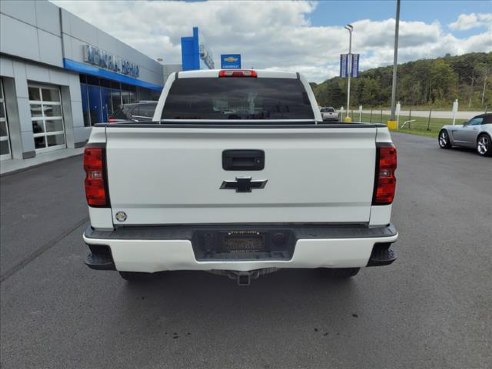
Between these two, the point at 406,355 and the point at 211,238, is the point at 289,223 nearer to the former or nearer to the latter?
the point at 211,238

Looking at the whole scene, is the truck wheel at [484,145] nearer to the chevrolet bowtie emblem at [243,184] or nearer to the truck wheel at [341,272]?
the truck wheel at [341,272]

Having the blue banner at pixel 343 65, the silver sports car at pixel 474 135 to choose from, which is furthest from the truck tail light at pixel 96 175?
the blue banner at pixel 343 65

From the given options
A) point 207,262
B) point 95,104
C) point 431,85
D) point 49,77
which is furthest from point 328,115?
point 431,85

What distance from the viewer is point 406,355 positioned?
273 cm

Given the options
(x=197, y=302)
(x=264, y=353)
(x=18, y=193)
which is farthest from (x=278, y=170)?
(x=18, y=193)

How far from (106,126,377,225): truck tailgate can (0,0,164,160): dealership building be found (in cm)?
1271

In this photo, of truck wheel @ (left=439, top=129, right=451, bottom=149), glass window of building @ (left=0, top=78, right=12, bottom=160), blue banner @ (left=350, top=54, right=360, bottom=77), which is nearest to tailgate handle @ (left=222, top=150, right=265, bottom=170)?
glass window of building @ (left=0, top=78, right=12, bottom=160)

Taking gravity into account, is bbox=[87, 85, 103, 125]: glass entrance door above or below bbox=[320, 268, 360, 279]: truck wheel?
above

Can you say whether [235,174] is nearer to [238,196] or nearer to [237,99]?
[238,196]

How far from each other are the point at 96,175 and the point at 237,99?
2080 millimetres

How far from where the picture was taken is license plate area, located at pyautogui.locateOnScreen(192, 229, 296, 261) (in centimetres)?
278

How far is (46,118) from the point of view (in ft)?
52.3

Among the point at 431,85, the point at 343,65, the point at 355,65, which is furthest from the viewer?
the point at 431,85

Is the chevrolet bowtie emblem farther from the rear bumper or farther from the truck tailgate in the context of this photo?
the rear bumper
